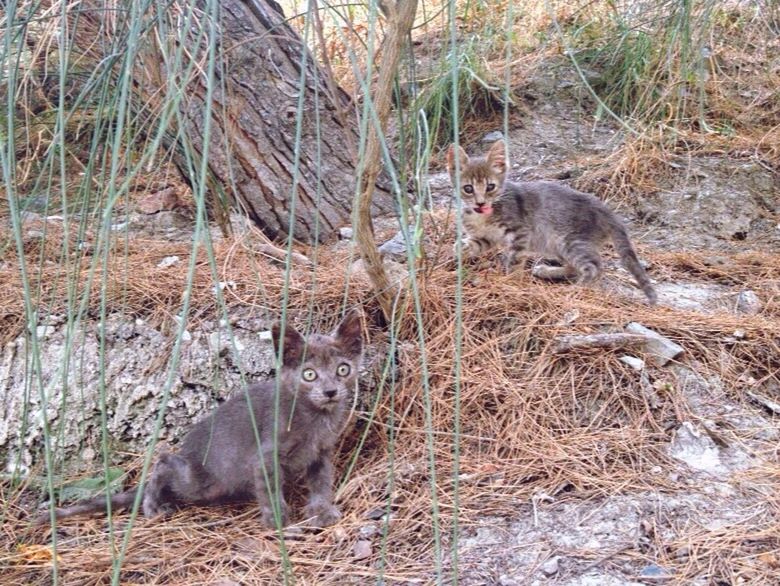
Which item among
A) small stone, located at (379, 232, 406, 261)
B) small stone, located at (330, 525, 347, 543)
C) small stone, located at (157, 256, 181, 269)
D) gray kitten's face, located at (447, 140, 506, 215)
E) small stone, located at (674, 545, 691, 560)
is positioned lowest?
small stone, located at (330, 525, 347, 543)

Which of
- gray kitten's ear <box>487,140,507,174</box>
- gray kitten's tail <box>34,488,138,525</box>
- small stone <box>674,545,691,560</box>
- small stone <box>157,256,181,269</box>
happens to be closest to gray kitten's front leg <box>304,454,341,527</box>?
gray kitten's tail <box>34,488,138,525</box>

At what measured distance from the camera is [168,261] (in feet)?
12.8

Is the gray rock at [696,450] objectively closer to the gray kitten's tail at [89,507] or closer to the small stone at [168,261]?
the gray kitten's tail at [89,507]

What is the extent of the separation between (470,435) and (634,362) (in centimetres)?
64

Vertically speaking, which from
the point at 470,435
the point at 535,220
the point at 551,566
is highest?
the point at 535,220

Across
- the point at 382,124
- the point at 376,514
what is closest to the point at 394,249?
the point at 376,514

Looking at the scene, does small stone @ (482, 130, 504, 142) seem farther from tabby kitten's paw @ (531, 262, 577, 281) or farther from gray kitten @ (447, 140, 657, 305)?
tabby kitten's paw @ (531, 262, 577, 281)

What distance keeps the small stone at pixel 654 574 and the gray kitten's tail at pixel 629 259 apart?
151 centimetres

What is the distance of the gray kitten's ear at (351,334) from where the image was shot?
115 inches

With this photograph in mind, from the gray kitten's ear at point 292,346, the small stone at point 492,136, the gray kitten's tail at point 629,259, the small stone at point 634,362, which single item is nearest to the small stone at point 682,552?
the small stone at point 634,362

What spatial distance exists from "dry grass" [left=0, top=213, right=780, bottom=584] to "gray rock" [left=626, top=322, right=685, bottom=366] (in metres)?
0.05

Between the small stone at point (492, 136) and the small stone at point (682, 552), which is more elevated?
the small stone at point (492, 136)

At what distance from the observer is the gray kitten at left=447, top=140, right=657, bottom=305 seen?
3895 millimetres

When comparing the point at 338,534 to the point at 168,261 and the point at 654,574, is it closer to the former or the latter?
the point at 654,574
